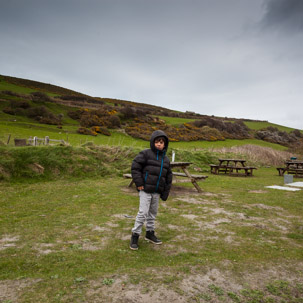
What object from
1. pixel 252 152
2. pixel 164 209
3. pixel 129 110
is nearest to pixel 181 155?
pixel 252 152

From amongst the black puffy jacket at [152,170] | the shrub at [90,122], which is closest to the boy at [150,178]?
the black puffy jacket at [152,170]

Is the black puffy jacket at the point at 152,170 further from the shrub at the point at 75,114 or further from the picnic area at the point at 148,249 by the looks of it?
the shrub at the point at 75,114

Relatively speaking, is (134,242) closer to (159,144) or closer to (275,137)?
(159,144)

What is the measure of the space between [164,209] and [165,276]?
3781 millimetres

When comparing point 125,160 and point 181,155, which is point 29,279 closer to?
point 125,160

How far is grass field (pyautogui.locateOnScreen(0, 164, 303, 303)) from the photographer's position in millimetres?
2926

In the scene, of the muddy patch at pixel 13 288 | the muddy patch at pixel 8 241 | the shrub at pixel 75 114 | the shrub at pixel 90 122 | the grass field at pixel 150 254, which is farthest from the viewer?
the shrub at pixel 75 114

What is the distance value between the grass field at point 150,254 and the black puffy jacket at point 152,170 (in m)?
1.11

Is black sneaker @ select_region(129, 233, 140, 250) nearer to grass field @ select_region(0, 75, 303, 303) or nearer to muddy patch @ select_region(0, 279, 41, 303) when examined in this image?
grass field @ select_region(0, 75, 303, 303)

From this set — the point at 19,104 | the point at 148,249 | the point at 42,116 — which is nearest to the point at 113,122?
the point at 42,116

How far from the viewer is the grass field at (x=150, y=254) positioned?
2926 millimetres

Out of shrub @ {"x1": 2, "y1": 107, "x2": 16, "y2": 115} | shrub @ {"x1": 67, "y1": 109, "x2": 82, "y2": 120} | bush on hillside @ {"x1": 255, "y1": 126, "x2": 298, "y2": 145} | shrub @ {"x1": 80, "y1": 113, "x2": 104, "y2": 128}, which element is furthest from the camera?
bush on hillside @ {"x1": 255, "y1": 126, "x2": 298, "y2": 145}

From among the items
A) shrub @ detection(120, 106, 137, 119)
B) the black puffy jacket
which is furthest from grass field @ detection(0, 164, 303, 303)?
shrub @ detection(120, 106, 137, 119)

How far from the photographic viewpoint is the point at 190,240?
15.4 ft
